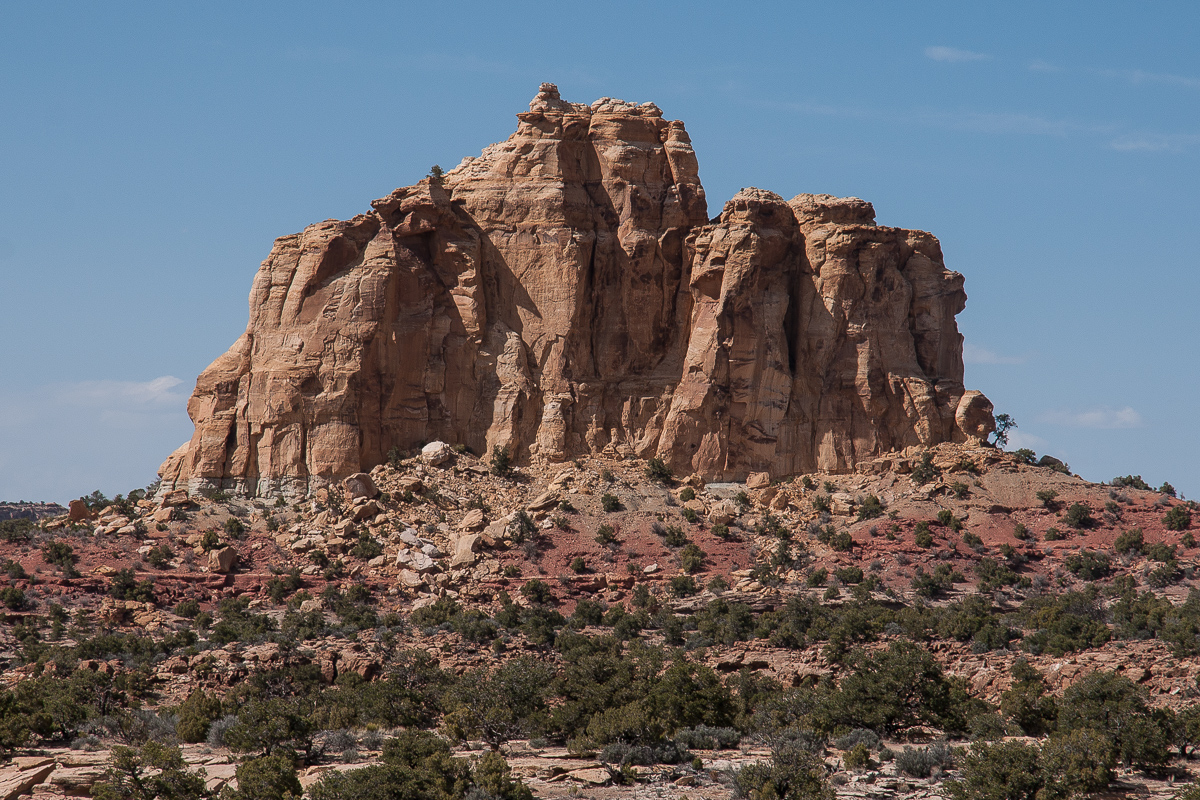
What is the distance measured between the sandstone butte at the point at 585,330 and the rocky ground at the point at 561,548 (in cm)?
217

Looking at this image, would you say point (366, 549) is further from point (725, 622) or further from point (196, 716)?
point (196, 716)

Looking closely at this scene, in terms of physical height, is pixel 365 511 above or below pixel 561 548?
above

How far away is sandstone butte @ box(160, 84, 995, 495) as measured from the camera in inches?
3049

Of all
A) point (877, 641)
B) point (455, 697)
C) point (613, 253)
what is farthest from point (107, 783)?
point (613, 253)

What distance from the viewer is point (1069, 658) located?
177 feet

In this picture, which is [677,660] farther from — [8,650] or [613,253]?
[613,253]

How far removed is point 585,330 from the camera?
3189 inches

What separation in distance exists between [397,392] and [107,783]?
4013 cm

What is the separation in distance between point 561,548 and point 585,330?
13606 mm

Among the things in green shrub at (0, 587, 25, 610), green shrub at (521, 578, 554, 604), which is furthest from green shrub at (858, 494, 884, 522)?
green shrub at (0, 587, 25, 610)

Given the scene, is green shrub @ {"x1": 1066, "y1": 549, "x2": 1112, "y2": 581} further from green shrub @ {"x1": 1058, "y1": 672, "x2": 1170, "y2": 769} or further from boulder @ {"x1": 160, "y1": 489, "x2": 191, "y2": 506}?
Answer: boulder @ {"x1": 160, "y1": 489, "x2": 191, "y2": 506}

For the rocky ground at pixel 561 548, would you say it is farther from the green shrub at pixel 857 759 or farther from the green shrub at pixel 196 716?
the green shrub at pixel 857 759

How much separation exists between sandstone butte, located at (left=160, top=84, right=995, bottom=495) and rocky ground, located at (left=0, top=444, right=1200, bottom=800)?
217cm

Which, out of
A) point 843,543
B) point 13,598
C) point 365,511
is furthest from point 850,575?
point 13,598
